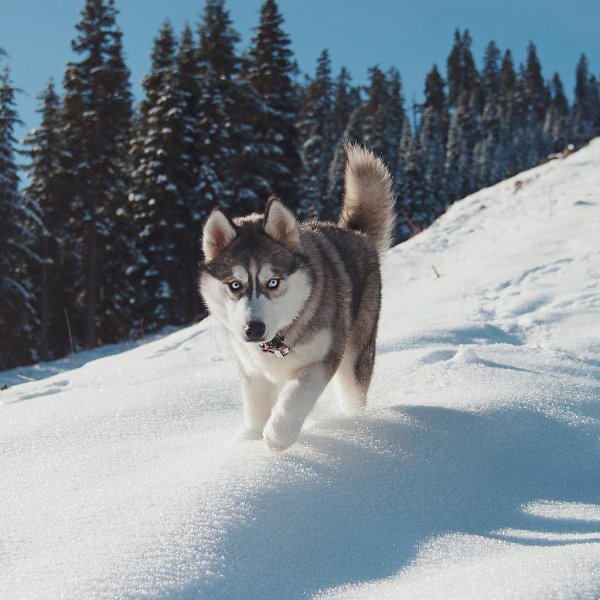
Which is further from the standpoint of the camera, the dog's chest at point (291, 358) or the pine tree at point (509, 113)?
the pine tree at point (509, 113)

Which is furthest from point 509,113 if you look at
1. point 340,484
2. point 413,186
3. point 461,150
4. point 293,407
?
point 340,484

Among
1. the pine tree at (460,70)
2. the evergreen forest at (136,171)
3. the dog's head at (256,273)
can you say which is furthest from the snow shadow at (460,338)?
the pine tree at (460,70)

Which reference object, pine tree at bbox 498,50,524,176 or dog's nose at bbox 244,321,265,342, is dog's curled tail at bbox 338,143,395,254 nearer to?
dog's nose at bbox 244,321,265,342

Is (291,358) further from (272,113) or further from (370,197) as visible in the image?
(272,113)

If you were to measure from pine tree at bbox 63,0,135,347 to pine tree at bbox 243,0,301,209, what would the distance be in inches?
228

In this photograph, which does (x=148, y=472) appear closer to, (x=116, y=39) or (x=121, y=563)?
(x=121, y=563)

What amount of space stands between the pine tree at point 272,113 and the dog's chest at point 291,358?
76.3 ft

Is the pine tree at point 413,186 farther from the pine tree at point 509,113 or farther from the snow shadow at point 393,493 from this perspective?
the snow shadow at point 393,493

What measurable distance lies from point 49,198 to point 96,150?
3.16 metres

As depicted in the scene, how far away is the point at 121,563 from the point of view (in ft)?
6.62

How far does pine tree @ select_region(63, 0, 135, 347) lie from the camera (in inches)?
992

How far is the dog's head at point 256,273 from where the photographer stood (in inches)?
132

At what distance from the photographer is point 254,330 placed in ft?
10.6

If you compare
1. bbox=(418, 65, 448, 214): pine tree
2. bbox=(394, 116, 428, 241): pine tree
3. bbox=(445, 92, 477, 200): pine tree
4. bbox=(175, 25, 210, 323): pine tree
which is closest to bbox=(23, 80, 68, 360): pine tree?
bbox=(175, 25, 210, 323): pine tree
